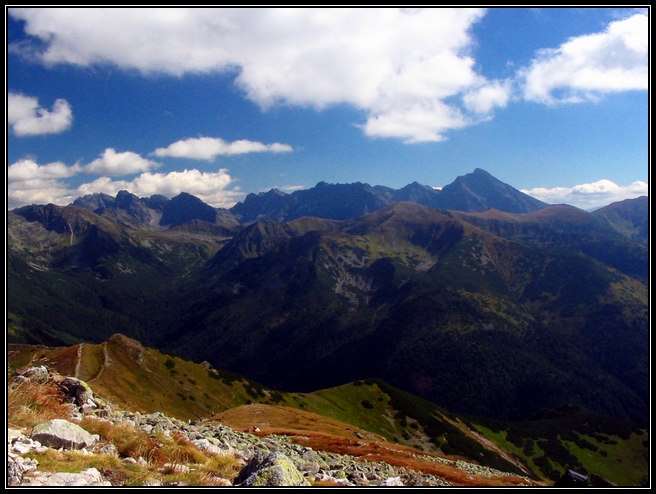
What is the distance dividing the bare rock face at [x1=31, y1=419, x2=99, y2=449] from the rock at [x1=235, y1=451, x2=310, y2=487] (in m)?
5.21

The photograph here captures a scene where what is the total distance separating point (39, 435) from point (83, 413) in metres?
8.68

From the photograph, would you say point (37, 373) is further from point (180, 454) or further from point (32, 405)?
point (180, 454)

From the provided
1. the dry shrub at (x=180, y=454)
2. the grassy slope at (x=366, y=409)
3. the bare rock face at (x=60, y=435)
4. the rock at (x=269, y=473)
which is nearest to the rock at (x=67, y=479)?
the bare rock face at (x=60, y=435)

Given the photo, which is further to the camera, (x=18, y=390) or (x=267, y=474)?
(x=18, y=390)

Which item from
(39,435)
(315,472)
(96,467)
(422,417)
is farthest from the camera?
(422,417)

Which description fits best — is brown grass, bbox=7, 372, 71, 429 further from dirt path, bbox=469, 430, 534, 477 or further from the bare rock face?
dirt path, bbox=469, 430, 534, 477

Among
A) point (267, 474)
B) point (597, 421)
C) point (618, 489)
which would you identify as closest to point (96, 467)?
point (267, 474)

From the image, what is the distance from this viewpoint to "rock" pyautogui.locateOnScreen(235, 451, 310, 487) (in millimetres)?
10646

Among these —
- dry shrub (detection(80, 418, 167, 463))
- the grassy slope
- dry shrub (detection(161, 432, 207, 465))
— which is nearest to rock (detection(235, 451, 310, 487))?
dry shrub (detection(161, 432, 207, 465))

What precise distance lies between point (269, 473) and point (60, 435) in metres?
6.80

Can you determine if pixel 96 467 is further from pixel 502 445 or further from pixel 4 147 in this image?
pixel 502 445

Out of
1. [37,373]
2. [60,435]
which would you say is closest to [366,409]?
[37,373]

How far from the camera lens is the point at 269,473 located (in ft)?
35.4

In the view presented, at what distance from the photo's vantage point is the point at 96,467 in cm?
1066
